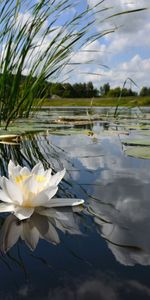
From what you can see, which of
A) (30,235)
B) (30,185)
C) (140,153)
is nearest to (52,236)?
(30,235)

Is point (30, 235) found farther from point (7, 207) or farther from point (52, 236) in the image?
point (7, 207)

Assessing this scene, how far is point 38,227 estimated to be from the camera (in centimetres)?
78

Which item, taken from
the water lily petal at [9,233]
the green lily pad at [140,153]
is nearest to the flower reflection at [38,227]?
the water lily petal at [9,233]

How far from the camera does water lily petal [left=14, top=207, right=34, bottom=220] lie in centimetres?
81

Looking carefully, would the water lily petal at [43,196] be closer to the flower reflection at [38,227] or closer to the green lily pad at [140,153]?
the flower reflection at [38,227]

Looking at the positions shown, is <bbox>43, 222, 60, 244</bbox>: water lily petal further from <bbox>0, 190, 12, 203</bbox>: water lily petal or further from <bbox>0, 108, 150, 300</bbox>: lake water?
<bbox>0, 190, 12, 203</bbox>: water lily petal

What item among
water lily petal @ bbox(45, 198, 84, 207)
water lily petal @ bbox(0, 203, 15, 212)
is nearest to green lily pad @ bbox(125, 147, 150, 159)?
water lily petal @ bbox(45, 198, 84, 207)

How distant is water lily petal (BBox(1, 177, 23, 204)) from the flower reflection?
1.8 inches

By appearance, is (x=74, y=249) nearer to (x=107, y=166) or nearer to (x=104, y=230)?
(x=104, y=230)

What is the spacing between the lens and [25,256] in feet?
2.06

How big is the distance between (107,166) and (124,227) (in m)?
0.77

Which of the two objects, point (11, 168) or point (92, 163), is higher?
point (11, 168)

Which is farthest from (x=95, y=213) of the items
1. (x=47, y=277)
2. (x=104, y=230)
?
(x=47, y=277)

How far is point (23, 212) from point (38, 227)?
8 cm
